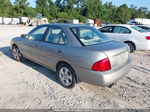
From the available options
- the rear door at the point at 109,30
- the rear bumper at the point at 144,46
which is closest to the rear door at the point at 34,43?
the rear door at the point at 109,30

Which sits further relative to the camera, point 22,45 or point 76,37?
point 22,45

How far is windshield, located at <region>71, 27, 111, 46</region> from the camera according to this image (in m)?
3.48

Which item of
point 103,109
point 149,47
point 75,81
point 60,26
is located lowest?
point 103,109

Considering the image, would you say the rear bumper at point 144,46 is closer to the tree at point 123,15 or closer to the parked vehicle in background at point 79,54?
the parked vehicle in background at point 79,54

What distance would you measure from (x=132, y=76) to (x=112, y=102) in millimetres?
1687

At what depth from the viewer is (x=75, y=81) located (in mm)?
3441

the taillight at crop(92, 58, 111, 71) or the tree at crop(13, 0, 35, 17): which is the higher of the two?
the tree at crop(13, 0, 35, 17)

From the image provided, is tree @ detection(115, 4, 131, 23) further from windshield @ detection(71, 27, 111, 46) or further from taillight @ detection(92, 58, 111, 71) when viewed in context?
taillight @ detection(92, 58, 111, 71)

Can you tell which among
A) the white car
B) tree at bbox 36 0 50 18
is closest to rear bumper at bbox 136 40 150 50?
the white car

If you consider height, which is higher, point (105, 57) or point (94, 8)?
point (94, 8)

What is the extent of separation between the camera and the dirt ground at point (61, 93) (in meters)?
3.00

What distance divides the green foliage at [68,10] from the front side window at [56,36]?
58993 millimetres

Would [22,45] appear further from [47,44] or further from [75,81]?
[75,81]

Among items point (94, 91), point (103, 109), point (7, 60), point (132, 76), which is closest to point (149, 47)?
point (132, 76)
